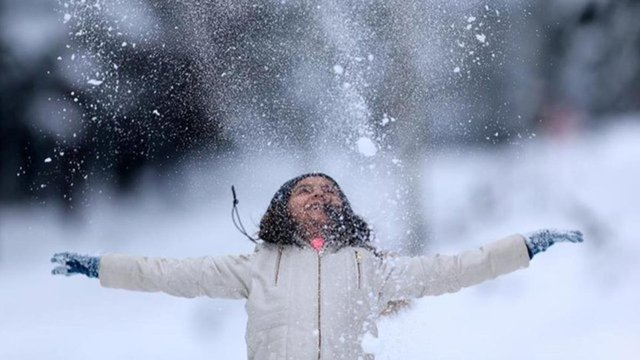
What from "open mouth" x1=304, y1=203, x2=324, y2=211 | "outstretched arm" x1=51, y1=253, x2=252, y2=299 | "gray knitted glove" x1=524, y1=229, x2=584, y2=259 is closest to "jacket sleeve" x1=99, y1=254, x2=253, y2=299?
"outstretched arm" x1=51, y1=253, x2=252, y2=299

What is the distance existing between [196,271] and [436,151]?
14.2ft

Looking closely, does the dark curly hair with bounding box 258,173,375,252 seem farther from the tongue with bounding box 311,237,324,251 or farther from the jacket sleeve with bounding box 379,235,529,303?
the jacket sleeve with bounding box 379,235,529,303

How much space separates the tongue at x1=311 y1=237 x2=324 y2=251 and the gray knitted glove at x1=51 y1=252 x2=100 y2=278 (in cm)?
108

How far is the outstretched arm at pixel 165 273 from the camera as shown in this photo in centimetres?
364

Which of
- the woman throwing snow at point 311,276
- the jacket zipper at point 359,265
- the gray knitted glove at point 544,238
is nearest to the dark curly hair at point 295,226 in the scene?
the woman throwing snow at point 311,276

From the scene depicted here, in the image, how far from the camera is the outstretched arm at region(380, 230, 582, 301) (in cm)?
370

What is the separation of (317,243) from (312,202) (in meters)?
0.33

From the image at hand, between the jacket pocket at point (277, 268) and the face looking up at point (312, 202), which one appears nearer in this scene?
the jacket pocket at point (277, 268)

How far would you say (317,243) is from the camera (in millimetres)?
3756

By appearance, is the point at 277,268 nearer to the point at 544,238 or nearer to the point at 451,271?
the point at 451,271

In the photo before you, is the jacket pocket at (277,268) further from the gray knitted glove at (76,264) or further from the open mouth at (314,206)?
the gray knitted glove at (76,264)

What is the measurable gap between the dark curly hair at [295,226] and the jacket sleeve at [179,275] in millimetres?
245

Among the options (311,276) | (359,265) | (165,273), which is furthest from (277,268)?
(165,273)

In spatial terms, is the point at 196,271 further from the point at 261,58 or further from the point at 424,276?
the point at 261,58
